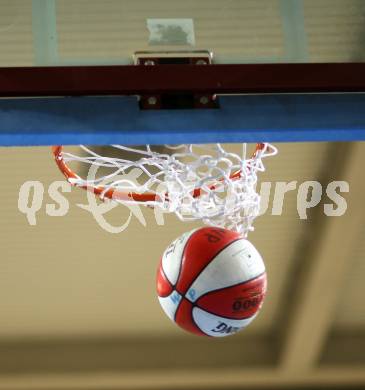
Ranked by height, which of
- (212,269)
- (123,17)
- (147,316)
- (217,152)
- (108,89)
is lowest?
(212,269)

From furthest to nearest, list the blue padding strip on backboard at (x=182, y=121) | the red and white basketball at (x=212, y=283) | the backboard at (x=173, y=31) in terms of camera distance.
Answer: the red and white basketball at (x=212, y=283)
the backboard at (x=173, y=31)
the blue padding strip on backboard at (x=182, y=121)

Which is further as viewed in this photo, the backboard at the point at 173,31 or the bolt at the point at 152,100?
the backboard at the point at 173,31

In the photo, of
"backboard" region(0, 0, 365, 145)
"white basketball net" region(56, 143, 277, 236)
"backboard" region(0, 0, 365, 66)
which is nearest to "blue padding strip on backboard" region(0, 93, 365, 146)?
"backboard" region(0, 0, 365, 145)

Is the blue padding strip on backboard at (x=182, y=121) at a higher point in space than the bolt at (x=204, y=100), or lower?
lower

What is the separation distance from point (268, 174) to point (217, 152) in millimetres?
1269

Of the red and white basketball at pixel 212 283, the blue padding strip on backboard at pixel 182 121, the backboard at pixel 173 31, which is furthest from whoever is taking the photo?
the red and white basketball at pixel 212 283

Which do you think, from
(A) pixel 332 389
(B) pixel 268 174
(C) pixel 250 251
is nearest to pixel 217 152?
(C) pixel 250 251

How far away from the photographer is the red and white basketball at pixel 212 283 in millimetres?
2420

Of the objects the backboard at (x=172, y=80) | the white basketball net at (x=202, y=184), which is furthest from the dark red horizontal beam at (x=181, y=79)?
the white basketball net at (x=202, y=184)

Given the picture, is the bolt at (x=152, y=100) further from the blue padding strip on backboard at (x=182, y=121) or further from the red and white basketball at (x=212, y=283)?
the red and white basketball at (x=212, y=283)

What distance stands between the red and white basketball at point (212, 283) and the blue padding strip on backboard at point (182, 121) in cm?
62

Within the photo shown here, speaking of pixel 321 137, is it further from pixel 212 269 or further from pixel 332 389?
pixel 332 389

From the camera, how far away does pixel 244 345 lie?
16.0 feet

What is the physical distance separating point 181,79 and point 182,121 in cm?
11
